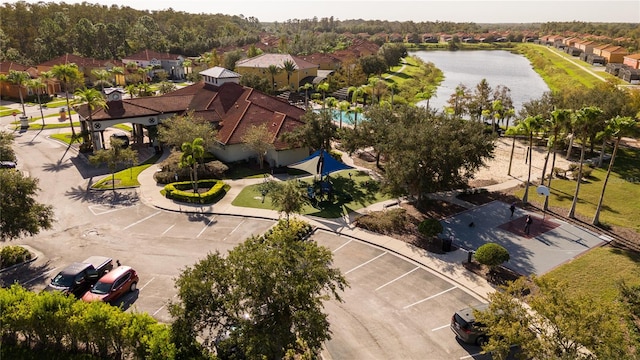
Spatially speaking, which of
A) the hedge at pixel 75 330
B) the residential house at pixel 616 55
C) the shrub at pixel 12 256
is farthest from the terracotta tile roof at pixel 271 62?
the residential house at pixel 616 55

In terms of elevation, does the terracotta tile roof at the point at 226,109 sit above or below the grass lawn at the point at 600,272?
above

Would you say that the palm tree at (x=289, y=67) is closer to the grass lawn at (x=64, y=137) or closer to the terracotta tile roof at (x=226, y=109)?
the terracotta tile roof at (x=226, y=109)

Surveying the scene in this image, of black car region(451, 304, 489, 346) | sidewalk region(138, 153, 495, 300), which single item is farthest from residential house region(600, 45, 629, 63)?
black car region(451, 304, 489, 346)

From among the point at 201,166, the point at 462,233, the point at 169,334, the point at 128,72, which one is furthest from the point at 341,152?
the point at 128,72

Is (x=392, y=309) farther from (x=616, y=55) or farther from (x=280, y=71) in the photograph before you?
(x=616, y=55)

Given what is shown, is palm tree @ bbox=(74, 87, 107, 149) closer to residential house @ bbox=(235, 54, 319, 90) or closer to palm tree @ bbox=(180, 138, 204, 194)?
palm tree @ bbox=(180, 138, 204, 194)

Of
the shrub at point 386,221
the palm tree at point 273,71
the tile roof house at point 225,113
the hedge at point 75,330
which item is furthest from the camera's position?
the palm tree at point 273,71

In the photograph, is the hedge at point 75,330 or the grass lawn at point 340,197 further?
the grass lawn at point 340,197
